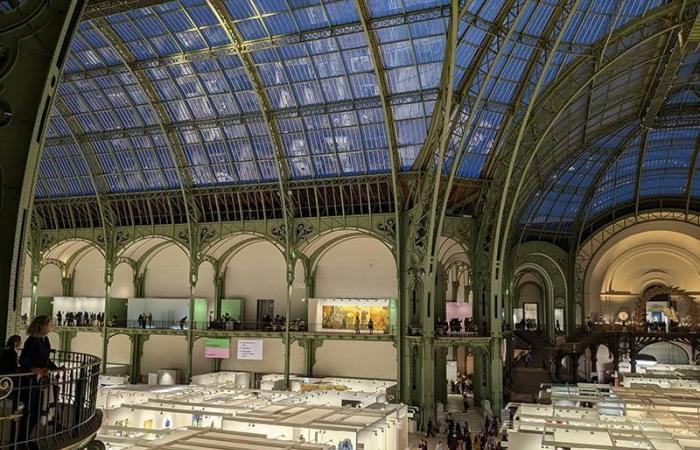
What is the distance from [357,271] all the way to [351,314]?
3.44 meters

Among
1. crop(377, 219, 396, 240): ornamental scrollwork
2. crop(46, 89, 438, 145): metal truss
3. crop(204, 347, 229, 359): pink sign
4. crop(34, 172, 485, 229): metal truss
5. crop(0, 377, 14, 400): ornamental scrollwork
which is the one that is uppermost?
crop(46, 89, 438, 145): metal truss

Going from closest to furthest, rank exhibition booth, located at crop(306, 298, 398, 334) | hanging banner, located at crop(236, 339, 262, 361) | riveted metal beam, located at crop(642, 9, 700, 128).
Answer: riveted metal beam, located at crop(642, 9, 700, 128)
exhibition booth, located at crop(306, 298, 398, 334)
hanging banner, located at crop(236, 339, 262, 361)

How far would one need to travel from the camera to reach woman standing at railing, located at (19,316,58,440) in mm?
7484

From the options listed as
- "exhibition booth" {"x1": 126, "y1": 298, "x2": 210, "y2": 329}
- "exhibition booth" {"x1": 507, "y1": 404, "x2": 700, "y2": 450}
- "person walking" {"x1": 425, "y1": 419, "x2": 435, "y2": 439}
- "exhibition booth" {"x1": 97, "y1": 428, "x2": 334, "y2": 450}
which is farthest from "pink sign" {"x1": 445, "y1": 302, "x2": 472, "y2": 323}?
"exhibition booth" {"x1": 97, "y1": 428, "x2": 334, "y2": 450}

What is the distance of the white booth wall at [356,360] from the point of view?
4444cm

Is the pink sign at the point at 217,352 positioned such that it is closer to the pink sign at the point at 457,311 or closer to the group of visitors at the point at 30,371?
the pink sign at the point at 457,311

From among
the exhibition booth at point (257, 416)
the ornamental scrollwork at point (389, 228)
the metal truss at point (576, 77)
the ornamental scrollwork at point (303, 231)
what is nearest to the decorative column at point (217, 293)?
the ornamental scrollwork at point (303, 231)

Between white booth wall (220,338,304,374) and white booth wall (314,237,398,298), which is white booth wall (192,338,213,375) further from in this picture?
white booth wall (314,237,398,298)

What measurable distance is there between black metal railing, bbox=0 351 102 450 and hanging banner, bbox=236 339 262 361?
3770 cm

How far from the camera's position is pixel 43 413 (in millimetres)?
7926

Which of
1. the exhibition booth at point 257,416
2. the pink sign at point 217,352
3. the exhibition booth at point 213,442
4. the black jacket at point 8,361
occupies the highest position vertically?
the black jacket at point 8,361

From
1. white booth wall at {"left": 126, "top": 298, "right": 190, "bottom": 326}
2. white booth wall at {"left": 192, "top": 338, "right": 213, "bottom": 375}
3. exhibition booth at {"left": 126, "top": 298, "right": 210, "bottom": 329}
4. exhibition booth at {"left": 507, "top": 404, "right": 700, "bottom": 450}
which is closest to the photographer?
exhibition booth at {"left": 507, "top": 404, "right": 700, "bottom": 450}

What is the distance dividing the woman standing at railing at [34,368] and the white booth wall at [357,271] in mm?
37372

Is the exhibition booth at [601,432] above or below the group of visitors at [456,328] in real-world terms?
below
